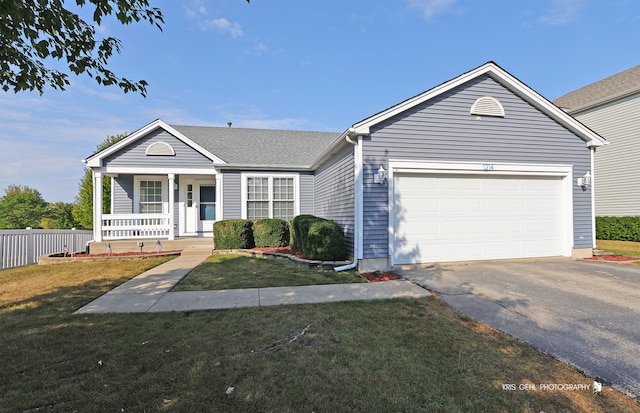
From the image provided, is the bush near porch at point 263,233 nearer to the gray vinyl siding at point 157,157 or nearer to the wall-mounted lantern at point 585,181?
the gray vinyl siding at point 157,157

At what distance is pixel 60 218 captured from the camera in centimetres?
2114

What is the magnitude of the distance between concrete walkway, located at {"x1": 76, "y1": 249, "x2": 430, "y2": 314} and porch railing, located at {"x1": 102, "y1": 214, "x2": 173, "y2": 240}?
18.2 feet

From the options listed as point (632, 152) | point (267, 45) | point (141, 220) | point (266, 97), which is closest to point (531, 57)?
point (632, 152)

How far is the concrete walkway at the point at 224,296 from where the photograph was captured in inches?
190

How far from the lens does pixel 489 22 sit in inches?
452

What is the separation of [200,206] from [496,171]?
1163 cm

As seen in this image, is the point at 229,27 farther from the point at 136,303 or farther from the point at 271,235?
the point at 136,303

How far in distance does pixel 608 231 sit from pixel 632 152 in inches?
138

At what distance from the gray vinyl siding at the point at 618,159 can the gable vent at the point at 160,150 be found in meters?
19.2

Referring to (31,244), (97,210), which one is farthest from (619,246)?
(31,244)

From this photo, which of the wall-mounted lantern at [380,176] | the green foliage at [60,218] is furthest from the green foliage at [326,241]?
the green foliage at [60,218]

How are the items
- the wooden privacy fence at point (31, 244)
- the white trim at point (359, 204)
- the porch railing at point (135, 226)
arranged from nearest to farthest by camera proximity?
1. the white trim at point (359, 204)
2. the wooden privacy fence at point (31, 244)
3. the porch railing at point (135, 226)

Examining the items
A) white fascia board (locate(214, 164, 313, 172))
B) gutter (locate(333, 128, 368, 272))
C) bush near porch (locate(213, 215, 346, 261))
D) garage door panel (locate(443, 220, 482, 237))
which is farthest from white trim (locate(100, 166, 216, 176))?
garage door panel (locate(443, 220, 482, 237))

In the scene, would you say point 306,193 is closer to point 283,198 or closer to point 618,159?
point 283,198
